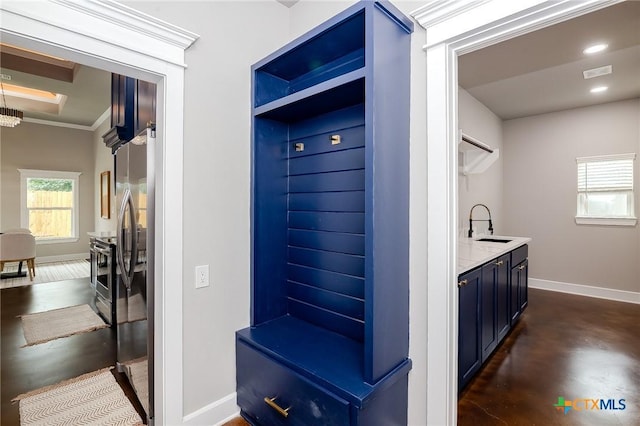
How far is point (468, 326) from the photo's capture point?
2.17m

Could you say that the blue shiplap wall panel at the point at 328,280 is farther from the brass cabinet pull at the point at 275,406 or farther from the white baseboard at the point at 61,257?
the white baseboard at the point at 61,257

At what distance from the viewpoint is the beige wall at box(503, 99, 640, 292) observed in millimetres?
4480

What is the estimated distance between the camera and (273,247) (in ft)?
6.86

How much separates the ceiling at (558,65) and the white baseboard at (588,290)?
9.05 ft

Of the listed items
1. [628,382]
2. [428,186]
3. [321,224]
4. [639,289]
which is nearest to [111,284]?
[321,224]

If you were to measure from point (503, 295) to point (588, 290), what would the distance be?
3.06m

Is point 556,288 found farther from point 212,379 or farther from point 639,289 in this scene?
point 212,379

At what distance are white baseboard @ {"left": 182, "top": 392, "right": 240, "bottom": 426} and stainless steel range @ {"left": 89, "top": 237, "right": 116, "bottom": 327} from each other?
213cm

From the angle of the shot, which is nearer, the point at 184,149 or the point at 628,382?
the point at 184,149

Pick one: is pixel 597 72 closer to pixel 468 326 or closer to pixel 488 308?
pixel 488 308

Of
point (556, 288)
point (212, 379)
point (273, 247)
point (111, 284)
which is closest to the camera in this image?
point (212, 379)

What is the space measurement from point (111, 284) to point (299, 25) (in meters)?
3.27

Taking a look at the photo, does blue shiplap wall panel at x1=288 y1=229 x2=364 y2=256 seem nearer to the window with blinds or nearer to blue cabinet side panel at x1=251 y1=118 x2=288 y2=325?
blue cabinet side panel at x1=251 y1=118 x2=288 y2=325

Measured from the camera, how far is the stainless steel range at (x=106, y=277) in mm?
3361
